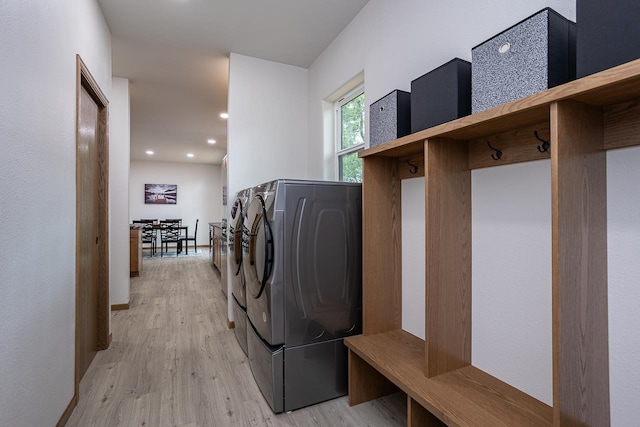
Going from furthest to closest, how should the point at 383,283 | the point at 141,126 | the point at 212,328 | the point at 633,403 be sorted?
the point at 141,126 < the point at 212,328 < the point at 383,283 < the point at 633,403

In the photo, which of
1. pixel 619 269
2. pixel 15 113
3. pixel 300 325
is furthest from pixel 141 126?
pixel 619 269

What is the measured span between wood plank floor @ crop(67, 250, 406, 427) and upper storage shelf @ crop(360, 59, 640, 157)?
5.37 feet

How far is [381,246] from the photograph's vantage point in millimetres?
2014

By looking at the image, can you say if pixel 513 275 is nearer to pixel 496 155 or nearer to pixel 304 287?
pixel 496 155

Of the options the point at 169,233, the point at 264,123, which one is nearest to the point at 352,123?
the point at 264,123

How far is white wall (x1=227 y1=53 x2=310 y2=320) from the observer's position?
10.7 ft

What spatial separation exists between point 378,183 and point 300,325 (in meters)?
1.04

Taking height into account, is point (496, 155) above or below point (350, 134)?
below

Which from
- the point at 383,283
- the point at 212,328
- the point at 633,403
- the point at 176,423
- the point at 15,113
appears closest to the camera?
the point at 633,403

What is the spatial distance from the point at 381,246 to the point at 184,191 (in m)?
9.10

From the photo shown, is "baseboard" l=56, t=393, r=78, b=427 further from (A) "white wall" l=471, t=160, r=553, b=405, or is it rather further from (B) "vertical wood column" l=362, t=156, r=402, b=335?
(A) "white wall" l=471, t=160, r=553, b=405

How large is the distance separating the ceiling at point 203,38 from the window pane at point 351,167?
1.16m

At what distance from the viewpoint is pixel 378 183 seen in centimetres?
200

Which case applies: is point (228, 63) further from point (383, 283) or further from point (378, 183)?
point (383, 283)
